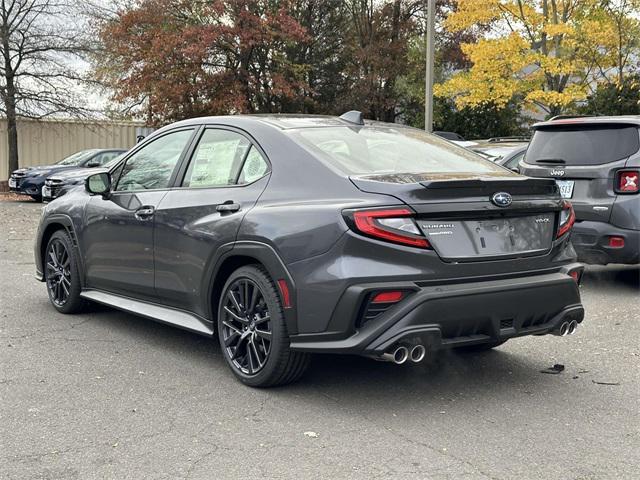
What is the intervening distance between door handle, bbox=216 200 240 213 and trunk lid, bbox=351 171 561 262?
849mm

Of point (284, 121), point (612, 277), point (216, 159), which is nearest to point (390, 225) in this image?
point (284, 121)

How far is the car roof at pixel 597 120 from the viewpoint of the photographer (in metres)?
7.43

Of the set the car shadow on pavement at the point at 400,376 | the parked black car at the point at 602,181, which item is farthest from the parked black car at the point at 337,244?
the parked black car at the point at 602,181

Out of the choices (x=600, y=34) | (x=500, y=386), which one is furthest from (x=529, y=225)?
(x=600, y=34)

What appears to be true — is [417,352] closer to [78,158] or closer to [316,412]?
[316,412]

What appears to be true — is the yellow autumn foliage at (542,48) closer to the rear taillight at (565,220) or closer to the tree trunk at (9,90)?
the tree trunk at (9,90)

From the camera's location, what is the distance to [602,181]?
7.44m

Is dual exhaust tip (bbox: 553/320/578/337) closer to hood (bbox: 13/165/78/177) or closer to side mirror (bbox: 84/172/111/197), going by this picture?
side mirror (bbox: 84/172/111/197)

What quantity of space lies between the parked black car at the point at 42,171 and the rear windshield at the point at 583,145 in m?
14.9

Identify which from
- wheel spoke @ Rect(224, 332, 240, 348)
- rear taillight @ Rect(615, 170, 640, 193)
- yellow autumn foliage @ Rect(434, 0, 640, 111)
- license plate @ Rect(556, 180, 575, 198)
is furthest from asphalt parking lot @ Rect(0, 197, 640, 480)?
yellow autumn foliage @ Rect(434, 0, 640, 111)

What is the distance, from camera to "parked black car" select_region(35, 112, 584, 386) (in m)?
3.89

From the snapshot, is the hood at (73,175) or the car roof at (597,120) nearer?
the car roof at (597,120)

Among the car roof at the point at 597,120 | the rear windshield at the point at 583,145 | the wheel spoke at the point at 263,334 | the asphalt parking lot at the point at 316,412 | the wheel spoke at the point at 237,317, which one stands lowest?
the asphalt parking lot at the point at 316,412

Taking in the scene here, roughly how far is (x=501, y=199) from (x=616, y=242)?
3707 mm
